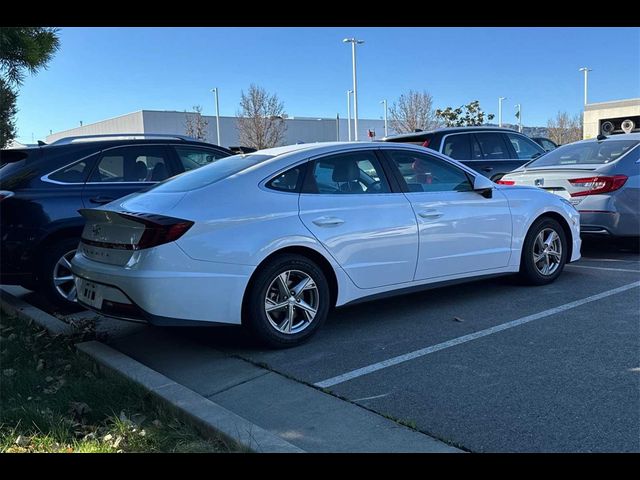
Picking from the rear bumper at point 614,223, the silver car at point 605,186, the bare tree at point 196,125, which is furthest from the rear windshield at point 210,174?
the bare tree at point 196,125

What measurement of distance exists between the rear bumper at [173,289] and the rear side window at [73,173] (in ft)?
6.37

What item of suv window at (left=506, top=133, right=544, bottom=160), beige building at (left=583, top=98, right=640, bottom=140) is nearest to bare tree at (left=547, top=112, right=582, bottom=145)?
beige building at (left=583, top=98, right=640, bottom=140)

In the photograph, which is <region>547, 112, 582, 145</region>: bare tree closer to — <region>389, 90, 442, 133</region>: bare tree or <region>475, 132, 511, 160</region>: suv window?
<region>389, 90, 442, 133</region>: bare tree

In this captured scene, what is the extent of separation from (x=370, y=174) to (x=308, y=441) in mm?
2697

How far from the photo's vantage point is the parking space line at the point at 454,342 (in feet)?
13.0

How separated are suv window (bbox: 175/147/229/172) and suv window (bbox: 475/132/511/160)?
494cm

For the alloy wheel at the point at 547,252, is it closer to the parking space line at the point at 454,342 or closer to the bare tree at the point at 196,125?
the parking space line at the point at 454,342

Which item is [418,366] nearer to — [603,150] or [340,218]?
[340,218]

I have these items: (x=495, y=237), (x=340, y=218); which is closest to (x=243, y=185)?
(x=340, y=218)

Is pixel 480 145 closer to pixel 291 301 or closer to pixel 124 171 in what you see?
pixel 124 171

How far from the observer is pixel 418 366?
4.11 meters

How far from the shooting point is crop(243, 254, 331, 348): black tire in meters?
4.33

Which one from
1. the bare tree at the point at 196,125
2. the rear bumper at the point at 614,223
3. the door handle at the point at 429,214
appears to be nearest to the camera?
the door handle at the point at 429,214

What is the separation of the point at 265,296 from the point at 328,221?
81cm
